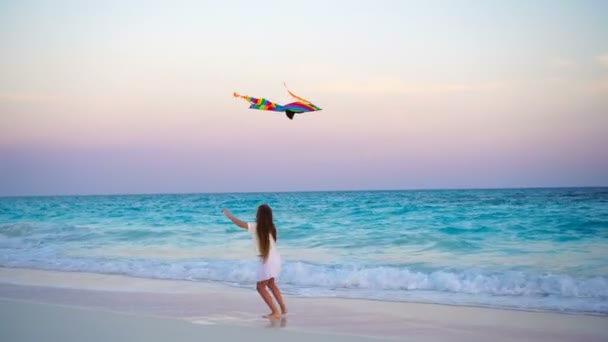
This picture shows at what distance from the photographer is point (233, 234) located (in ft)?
60.0

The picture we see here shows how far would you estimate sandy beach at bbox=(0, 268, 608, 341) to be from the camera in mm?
6066

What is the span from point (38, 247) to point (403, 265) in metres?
10.9

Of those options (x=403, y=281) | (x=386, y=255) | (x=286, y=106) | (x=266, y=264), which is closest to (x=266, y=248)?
(x=266, y=264)

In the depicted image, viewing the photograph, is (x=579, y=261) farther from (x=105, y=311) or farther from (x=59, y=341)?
(x=59, y=341)

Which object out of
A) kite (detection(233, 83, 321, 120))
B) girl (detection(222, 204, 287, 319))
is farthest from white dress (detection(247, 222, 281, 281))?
kite (detection(233, 83, 321, 120))

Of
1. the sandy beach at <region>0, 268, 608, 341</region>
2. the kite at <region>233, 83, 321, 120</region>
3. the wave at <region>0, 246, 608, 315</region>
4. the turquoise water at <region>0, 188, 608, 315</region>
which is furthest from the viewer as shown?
the turquoise water at <region>0, 188, 608, 315</region>

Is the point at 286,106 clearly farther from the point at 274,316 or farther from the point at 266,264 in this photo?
the point at 274,316

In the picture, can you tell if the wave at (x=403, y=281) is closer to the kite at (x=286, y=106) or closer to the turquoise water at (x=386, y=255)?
the turquoise water at (x=386, y=255)

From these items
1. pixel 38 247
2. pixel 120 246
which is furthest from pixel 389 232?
pixel 38 247

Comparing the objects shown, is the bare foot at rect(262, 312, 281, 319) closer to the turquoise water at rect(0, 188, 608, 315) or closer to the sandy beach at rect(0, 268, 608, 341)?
the sandy beach at rect(0, 268, 608, 341)

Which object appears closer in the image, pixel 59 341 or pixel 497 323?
pixel 59 341

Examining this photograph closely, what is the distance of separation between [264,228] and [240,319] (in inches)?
42.0

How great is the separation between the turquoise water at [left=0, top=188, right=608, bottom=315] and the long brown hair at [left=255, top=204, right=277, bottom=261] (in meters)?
2.29

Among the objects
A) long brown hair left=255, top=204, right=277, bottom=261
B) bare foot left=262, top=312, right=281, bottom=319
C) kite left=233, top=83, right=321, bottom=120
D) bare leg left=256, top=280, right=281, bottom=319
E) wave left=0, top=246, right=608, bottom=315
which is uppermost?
kite left=233, top=83, right=321, bottom=120
